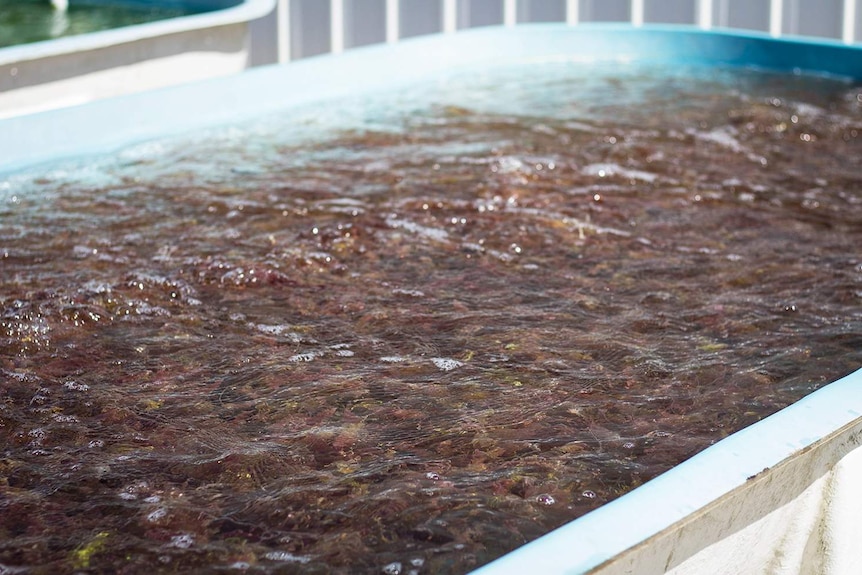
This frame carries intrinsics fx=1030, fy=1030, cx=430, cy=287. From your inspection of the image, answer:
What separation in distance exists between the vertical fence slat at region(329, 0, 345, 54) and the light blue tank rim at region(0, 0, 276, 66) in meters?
1.43

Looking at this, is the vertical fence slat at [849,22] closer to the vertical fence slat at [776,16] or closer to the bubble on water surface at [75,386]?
the vertical fence slat at [776,16]

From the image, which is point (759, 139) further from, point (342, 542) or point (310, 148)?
point (342, 542)

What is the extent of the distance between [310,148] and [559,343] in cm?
122

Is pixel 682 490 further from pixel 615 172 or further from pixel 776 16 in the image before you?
pixel 776 16

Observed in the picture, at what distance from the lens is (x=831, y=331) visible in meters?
1.44

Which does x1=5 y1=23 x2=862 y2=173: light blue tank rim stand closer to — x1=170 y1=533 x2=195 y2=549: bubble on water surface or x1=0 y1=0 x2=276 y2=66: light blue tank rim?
x1=0 y1=0 x2=276 y2=66: light blue tank rim

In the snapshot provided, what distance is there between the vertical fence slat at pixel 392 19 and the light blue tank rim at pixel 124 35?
1402 mm

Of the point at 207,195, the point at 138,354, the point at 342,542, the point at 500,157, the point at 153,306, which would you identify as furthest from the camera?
the point at 500,157

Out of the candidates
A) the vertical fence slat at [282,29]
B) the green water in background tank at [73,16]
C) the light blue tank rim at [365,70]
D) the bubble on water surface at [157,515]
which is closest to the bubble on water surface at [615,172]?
the light blue tank rim at [365,70]

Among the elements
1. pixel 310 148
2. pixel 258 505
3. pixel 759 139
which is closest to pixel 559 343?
pixel 258 505

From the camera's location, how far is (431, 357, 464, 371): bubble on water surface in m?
1.34

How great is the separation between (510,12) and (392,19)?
543mm

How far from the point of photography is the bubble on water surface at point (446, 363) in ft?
4.40

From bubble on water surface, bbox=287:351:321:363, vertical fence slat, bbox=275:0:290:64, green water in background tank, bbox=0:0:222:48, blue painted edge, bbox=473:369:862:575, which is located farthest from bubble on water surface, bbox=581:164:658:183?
vertical fence slat, bbox=275:0:290:64
